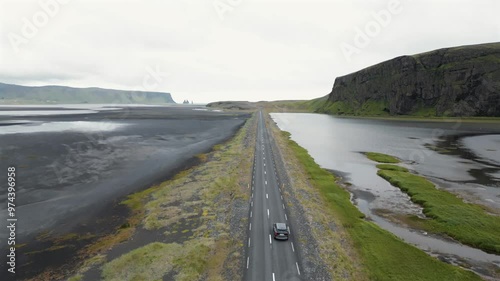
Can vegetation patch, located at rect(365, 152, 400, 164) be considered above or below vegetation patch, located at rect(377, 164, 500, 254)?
above

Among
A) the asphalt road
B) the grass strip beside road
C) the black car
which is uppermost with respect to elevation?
the black car

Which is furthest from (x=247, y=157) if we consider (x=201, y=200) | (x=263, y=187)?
(x=201, y=200)

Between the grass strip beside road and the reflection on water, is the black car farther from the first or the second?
the reflection on water

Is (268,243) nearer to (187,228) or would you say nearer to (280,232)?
(280,232)

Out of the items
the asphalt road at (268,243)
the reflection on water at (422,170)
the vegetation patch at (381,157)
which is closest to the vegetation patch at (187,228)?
the asphalt road at (268,243)

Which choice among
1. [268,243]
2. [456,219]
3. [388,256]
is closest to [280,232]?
[268,243]

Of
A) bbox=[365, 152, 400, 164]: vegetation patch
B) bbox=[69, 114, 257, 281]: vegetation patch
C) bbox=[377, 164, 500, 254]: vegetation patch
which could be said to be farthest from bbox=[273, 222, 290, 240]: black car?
bbox=[365, 152, 400, 164]: vegetation patch
